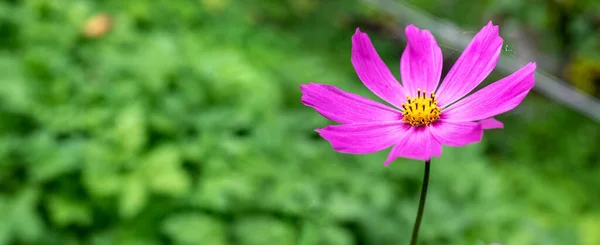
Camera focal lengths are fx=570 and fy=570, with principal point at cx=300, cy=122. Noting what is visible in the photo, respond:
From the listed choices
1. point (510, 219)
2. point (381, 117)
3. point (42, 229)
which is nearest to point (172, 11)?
point (42, 229)

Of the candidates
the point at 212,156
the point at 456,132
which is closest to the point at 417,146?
the point at 456,132

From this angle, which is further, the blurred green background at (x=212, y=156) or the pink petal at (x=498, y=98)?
the blurred green background at (x=212, y=156)

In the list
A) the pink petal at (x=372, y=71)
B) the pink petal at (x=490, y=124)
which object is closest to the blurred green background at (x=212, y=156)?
the pink petal at (x=372, y=71)

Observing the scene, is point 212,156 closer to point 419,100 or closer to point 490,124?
point 419,100

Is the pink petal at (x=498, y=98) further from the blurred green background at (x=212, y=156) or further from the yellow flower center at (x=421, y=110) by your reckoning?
the blurred green background at (x=212, y=156)

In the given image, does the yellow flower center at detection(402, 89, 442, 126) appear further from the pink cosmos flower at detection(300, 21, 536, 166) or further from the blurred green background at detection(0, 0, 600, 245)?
the blurred green background at detection(0, 0, 600, 245)

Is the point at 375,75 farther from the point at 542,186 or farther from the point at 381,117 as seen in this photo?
the point at 542,186
